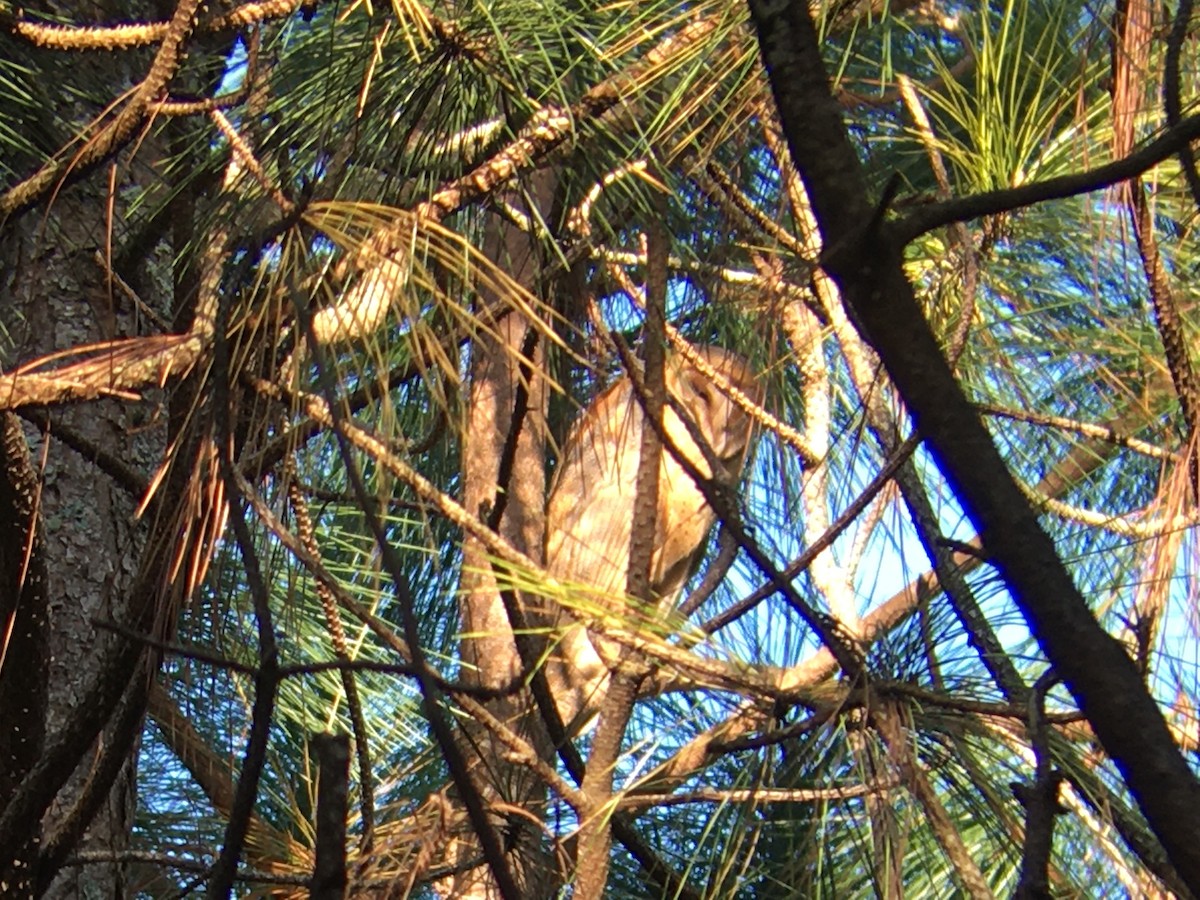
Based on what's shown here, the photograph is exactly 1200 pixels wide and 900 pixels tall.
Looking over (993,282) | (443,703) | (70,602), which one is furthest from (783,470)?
(70,602)

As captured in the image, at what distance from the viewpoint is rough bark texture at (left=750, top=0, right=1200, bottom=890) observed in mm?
532

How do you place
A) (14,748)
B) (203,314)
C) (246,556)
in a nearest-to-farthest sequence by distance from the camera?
(246,556) < (203,314) < (14,748)

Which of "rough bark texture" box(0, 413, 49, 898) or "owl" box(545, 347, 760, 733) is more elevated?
"owl" box(545, 347, 760, 733)

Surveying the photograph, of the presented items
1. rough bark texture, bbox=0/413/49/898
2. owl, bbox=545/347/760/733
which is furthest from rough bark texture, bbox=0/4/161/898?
owl, bbox=545/347/760/733

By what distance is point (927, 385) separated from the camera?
0.55 meters

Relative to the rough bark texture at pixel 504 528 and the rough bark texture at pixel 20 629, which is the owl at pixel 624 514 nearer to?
the rough bark texture at pixel 504 528

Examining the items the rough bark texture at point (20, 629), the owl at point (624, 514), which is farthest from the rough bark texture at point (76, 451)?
the owl at point (624, 514)

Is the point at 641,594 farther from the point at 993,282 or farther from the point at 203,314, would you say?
the point at 993,282

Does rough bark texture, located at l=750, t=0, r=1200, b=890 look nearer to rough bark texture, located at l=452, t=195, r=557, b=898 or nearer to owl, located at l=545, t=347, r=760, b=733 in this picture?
rough bark texture, located at l=452, t=195, r=557, b=898

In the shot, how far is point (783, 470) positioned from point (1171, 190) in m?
0.49

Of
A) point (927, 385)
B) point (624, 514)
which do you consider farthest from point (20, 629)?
point (624, 514)

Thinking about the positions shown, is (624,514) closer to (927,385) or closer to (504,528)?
(504,528)

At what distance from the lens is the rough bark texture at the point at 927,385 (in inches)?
21.0

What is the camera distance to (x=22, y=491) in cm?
96
